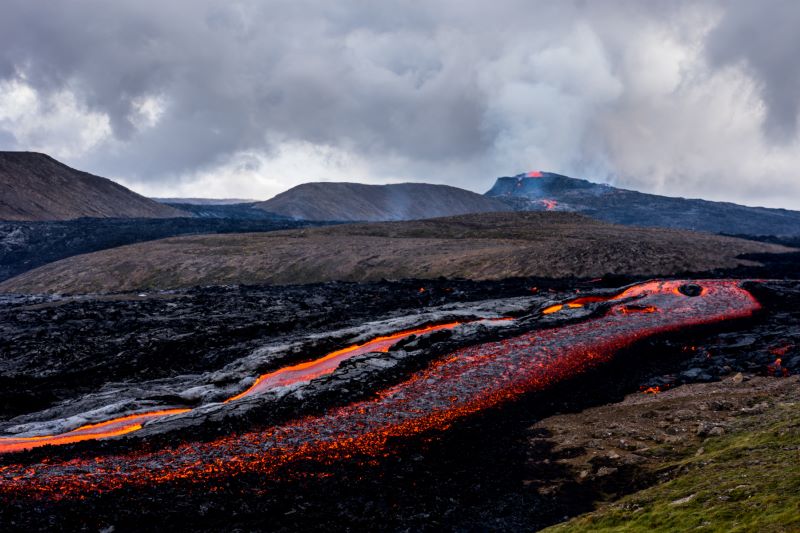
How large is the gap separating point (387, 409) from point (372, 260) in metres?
58.2

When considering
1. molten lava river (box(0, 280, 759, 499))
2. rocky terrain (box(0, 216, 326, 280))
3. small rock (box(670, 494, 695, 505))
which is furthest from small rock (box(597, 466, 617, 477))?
rocky terrain (box(0, 216, 326, 280))

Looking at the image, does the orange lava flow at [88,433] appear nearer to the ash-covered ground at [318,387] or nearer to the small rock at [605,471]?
the ash-covered ground at [318,387]

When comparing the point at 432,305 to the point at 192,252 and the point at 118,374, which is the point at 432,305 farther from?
the point at 192,252

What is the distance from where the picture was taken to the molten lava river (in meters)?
19.8

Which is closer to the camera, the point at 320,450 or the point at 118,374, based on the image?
the point at 320,450

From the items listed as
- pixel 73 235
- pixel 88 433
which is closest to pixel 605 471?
pixel 88 433

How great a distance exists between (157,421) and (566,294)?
4197 cm

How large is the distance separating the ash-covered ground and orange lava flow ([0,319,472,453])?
0.87 m

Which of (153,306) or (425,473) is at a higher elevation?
(153,306)

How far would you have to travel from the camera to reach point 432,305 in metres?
52.4

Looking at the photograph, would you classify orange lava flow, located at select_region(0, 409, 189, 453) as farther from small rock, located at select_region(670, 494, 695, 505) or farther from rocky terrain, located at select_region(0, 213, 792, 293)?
rocky terrain, located at select_region(0, 213, 792, 293)

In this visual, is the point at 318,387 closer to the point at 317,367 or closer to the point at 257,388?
the point at 257,388

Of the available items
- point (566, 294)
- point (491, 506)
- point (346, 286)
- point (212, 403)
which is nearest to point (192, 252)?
point (346, 286)

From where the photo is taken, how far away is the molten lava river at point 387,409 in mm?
19828
